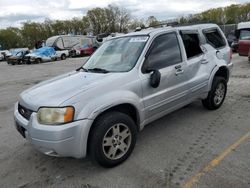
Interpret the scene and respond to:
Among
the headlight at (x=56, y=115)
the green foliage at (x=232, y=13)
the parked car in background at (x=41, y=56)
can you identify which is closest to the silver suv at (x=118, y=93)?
the headlight at (x=56, y=115)

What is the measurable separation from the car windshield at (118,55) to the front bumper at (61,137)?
1.22 meters

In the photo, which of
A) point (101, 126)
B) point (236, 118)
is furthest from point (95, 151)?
point (236, 118)

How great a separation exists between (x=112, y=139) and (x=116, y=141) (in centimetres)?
8

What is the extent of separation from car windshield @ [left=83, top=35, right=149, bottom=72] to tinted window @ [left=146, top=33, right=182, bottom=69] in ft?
0.62

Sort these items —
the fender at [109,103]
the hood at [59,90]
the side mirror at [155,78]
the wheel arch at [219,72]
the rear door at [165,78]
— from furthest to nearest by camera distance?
the wheel arch at [219,72]
the rear door at [165,78]
the side mirror at [155,78]
the hood at [59,90]
the fender at [109,103]

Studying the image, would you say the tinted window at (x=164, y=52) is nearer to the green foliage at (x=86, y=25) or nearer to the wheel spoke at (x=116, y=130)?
the wheel spoke at (x=116, y=130)

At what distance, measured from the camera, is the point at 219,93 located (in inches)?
228

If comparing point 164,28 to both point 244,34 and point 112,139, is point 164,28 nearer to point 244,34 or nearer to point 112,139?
point 112,139

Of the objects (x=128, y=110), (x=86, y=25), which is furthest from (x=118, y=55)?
(x=86, y=25)

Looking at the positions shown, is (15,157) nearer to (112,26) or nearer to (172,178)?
(172,178)

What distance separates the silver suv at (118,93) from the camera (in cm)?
328

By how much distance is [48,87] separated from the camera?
3936 mm

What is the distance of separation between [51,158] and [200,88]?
9.63ft

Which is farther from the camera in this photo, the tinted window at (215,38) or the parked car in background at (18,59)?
the parked car in background at (18,59)
